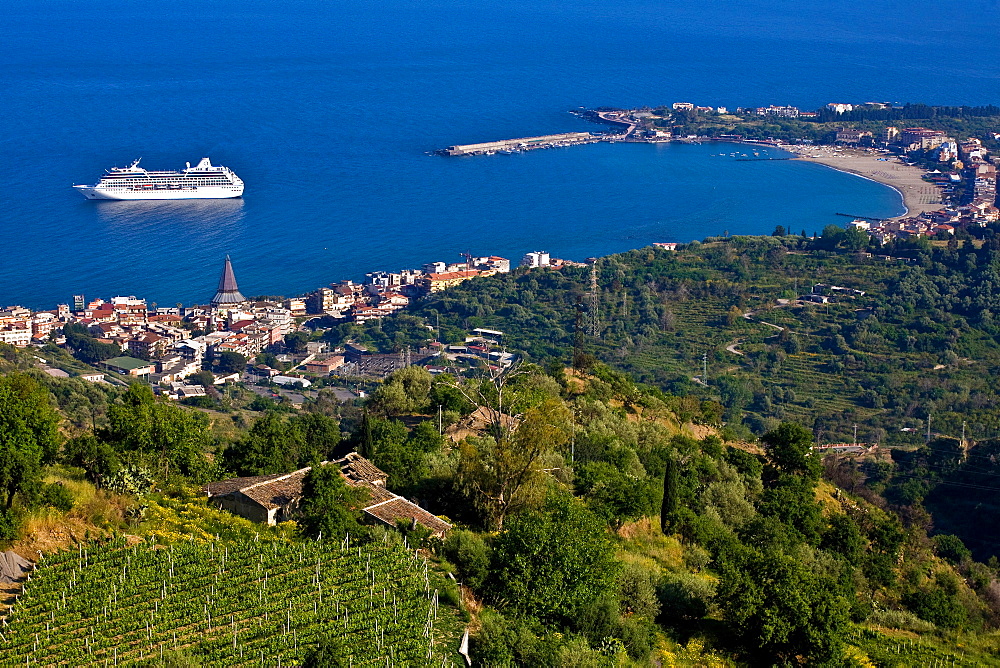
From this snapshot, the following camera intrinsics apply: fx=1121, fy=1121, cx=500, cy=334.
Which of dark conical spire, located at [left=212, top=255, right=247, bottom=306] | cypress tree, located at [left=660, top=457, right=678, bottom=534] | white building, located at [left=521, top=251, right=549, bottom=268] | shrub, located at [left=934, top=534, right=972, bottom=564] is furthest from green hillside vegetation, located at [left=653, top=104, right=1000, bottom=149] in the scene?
cypress tree, located at [left=660, top=457, right=678, bottom=534]

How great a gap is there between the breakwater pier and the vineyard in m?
67.4

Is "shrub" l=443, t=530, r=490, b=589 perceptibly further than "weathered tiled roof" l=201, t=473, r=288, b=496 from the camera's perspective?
No

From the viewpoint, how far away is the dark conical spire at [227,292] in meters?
45.5

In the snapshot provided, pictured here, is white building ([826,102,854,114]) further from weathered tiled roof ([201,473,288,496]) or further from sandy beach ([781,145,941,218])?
weathered tiled roof ([201,473,288,496])

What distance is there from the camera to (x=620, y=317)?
44.5m

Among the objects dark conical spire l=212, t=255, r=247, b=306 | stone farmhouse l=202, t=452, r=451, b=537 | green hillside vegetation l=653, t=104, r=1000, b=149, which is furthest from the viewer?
green hillside vegetation l=653, t=104, r=1000, b=149

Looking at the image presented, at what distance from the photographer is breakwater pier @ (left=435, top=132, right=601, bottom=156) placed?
254ft

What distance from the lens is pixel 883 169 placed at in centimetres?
7325

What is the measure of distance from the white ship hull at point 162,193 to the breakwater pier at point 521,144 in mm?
17589

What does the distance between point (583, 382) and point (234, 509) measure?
34.4ft

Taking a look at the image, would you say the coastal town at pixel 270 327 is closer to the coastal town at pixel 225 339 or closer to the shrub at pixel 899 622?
the coastal town at pixel 225 339

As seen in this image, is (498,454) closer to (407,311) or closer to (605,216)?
(407,311)

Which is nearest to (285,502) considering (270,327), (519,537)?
(519,537)

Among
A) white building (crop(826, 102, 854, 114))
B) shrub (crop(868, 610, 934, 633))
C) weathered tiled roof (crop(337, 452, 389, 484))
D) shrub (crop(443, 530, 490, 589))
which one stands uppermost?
white building (crop(826, 102, 854, 114))
